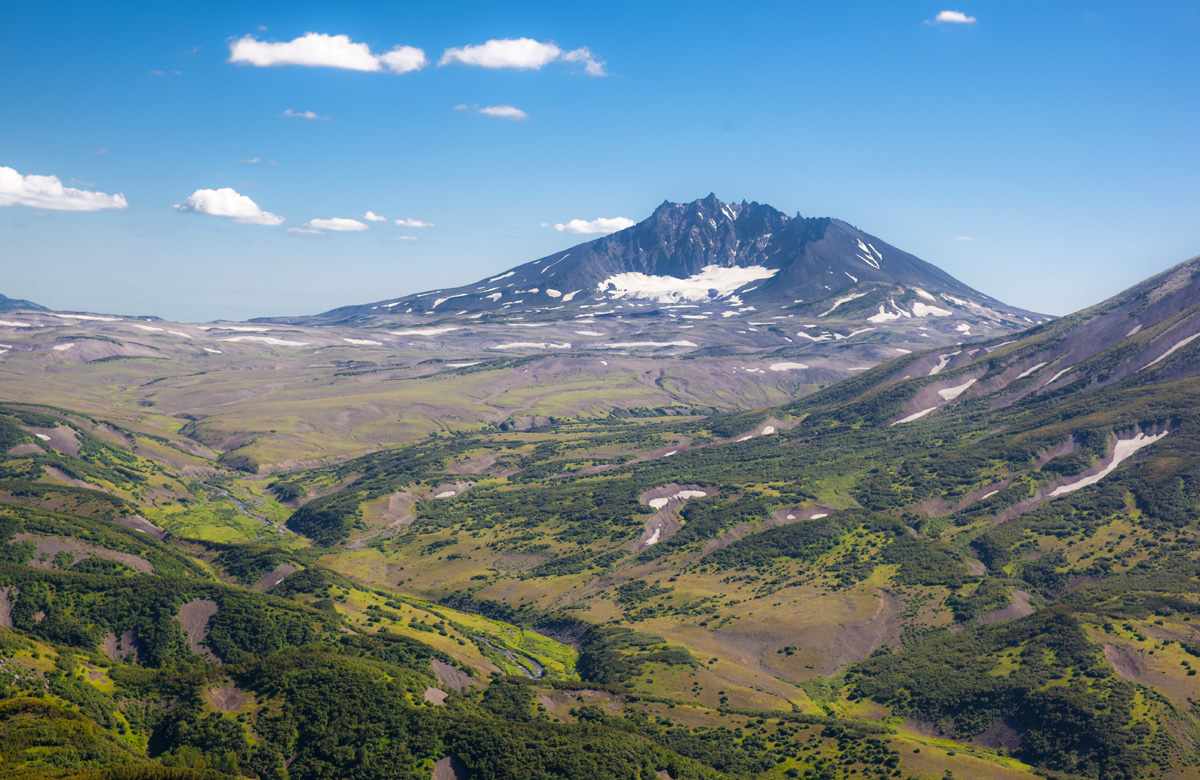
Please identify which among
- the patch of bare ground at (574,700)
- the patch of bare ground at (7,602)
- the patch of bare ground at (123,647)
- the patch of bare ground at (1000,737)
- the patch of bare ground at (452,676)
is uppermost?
the patch of bare ground at (7,602)

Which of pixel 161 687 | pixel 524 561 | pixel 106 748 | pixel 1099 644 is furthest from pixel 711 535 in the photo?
pixel 106 748

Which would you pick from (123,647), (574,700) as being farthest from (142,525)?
(574,700)

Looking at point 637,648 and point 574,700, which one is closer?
point 574,700

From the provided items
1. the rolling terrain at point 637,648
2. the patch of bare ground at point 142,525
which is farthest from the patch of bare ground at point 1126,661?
the patch of bare ground at point 142,525

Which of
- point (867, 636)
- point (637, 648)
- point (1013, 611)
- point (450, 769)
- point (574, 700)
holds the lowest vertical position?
point (637, 648)

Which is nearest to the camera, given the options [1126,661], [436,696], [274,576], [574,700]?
[436,696]

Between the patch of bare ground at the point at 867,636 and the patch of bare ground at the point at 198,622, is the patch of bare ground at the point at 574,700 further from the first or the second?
the patch of bare ground at the point at 198,622

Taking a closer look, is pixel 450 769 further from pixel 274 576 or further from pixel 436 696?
pixel 274 576

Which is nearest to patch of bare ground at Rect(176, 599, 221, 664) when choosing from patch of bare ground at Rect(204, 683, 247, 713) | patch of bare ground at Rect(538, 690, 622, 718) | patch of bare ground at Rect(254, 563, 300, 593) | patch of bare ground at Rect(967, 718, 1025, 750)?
patch of bare ground at Rect(204, 683, 247, 713)
